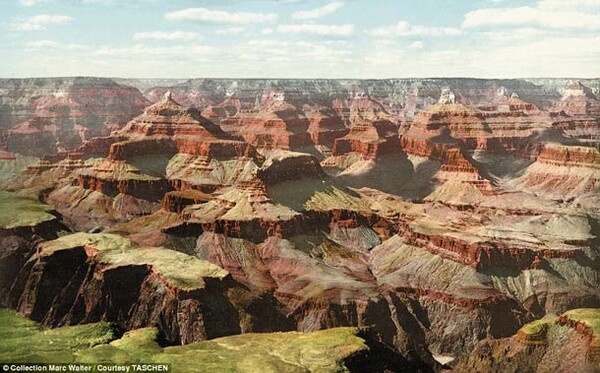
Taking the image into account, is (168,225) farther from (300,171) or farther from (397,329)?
(397,329)

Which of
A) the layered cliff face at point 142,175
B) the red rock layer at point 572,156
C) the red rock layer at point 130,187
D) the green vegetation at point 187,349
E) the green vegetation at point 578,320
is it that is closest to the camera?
the green vegetation at point 187,349

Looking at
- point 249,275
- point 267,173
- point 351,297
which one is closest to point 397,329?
point 351,297

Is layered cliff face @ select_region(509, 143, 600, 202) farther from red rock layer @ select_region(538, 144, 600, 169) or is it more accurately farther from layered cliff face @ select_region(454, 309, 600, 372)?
layered cliff face @ select_region(454, 309, 600, 372)

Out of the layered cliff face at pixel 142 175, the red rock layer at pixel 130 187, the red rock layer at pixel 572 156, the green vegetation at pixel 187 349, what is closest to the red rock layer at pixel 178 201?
the layered cliff face at pixel 142 175

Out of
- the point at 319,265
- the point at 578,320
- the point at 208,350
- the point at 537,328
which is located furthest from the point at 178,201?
the point at 578,320

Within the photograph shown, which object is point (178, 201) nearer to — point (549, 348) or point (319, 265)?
point (319, 265)

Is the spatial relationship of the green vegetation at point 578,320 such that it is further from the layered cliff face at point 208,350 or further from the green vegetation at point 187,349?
the green vegetation at point 187,349

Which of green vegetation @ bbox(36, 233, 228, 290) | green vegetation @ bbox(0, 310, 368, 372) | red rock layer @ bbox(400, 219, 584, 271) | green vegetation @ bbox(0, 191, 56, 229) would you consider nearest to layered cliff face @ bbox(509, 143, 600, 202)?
red rock layer @ bbox(400, 219, 584, 271)
